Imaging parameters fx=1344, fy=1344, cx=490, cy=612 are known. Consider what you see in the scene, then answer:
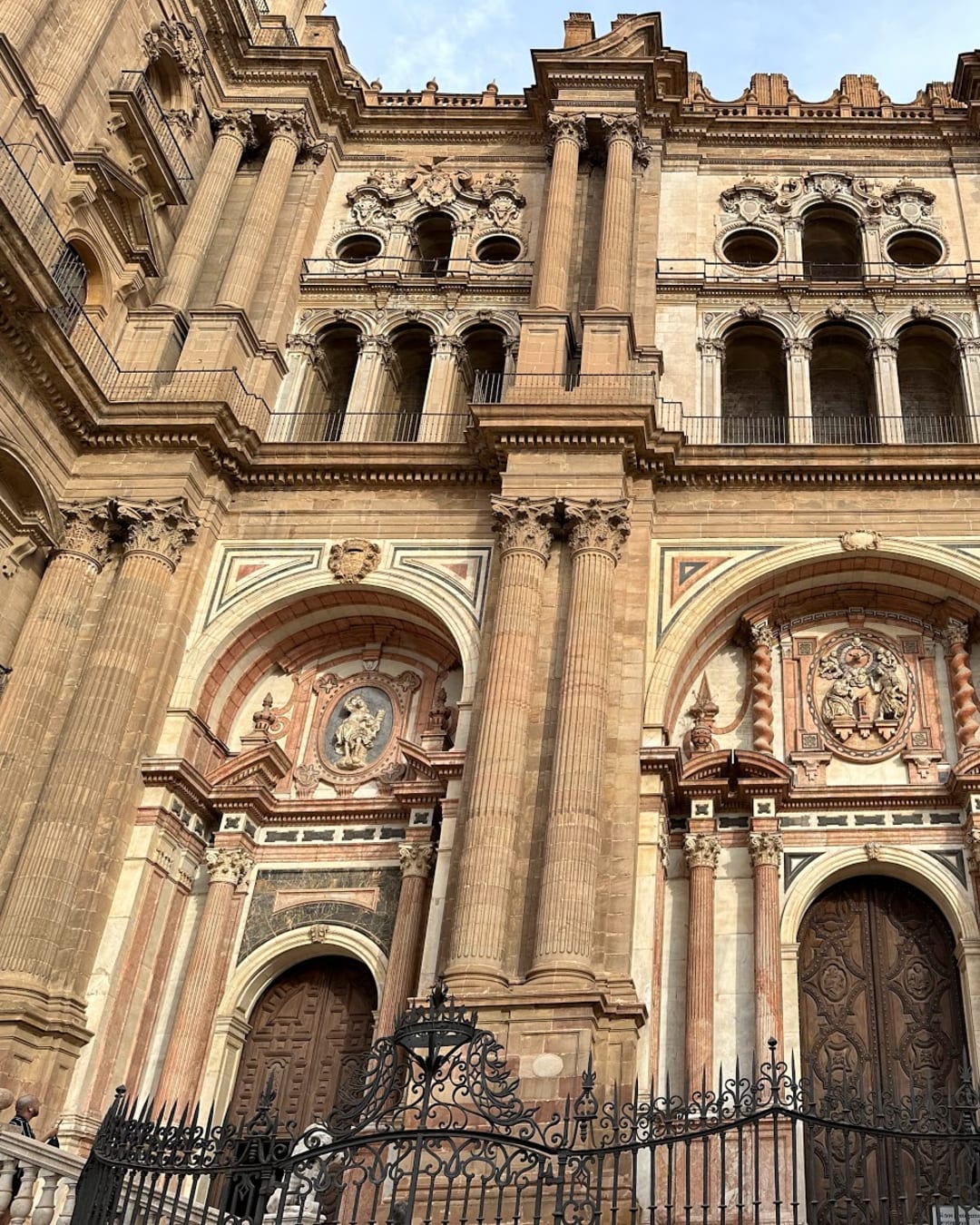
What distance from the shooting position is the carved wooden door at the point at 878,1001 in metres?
16.4

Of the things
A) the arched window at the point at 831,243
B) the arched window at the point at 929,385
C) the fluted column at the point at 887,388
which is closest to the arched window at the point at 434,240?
the arched window at the point at 831,243

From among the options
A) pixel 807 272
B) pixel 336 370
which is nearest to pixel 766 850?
pixel 807 272

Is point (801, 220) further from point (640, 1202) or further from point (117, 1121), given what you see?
point (117, 1121)

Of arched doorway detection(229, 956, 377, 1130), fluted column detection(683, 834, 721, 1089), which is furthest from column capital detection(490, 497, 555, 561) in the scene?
arched doorway detection(229, 956, 377, 1130)

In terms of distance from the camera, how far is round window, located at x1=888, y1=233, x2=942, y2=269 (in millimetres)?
23844

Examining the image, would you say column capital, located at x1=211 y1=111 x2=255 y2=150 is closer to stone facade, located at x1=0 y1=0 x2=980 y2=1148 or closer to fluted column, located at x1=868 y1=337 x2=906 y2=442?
stone facade, located at x1=0 y1=0 x2=980 y2=1148

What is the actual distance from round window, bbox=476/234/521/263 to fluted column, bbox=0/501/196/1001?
8.57 meters

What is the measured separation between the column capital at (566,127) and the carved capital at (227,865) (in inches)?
541

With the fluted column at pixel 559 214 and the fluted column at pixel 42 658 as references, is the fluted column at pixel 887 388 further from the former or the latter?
the fluted column at pixel 42 658

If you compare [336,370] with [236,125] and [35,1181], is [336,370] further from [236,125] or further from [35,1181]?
[35,1181]

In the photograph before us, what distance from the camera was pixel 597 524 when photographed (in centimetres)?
1862

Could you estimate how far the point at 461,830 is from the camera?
1645 centimetres

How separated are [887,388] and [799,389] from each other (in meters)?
1.41

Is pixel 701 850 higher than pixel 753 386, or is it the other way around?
pixel 753 386
